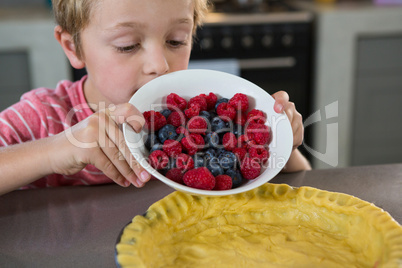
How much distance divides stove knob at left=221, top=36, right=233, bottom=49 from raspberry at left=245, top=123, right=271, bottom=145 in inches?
68.7

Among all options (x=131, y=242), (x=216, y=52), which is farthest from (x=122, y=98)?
(x=216, y=52)

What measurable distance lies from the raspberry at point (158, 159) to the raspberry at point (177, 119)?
0.31 ft

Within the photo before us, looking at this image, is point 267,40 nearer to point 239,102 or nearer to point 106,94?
point 106,94

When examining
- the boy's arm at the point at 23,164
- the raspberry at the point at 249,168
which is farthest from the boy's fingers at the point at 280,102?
the boy's arm at the point at 23,164

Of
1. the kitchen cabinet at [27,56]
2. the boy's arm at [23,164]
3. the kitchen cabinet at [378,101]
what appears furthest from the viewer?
the kitchen cabinet at [378,101]

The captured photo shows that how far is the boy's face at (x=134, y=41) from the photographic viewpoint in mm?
958

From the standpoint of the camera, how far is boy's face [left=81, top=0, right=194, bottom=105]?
3.14ft

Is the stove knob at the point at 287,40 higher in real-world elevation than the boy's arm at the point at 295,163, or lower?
higher

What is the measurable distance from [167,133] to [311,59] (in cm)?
201

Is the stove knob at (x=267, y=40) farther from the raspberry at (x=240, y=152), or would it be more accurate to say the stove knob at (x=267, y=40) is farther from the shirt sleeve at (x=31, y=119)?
the raspberry at (x=240, y=152)

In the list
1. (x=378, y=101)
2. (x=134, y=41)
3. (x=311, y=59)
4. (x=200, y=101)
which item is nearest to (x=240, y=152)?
(x=200, y=101)

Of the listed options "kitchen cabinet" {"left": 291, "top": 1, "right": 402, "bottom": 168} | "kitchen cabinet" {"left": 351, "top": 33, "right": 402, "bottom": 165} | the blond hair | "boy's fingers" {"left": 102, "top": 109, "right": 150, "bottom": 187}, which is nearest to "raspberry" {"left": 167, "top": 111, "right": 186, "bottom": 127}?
"boy's fingers" {"left": 102, "top": 109, "right": 150, "bottom": 187}

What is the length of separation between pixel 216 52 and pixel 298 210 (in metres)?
1.83

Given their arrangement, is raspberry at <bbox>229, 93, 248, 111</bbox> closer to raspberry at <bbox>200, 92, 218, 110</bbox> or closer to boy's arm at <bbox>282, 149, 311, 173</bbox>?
raspberry at <bbox>200, 92, 218, 110</bbox>
